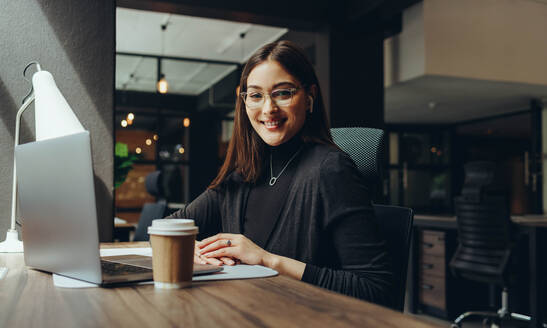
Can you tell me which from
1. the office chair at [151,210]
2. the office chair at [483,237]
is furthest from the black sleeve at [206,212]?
the office chair at [483,237]

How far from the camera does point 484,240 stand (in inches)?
137

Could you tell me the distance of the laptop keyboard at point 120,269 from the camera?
86 cm

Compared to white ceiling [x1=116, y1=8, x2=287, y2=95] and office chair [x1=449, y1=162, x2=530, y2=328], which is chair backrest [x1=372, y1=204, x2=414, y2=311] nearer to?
office chair [x1=449, y1=162, x2=530, y2=328]

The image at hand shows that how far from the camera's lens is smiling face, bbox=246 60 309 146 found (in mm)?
1344

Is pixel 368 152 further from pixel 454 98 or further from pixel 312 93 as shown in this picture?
pixel 454 98

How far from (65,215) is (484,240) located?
328 cm

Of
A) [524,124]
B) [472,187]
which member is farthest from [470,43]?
[524,124]

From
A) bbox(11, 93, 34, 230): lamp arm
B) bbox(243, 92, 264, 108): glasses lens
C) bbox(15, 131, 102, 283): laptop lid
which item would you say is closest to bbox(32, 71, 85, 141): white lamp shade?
bbox(15, 131, 102, 283): laptop lid

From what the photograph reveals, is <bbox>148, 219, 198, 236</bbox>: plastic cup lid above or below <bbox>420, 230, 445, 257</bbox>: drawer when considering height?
above

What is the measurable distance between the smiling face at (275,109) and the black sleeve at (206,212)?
0.26 metres

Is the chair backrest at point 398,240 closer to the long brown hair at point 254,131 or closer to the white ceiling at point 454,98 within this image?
the long brown hair at point 254,131

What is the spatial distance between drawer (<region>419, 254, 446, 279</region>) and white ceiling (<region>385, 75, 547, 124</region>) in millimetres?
2390

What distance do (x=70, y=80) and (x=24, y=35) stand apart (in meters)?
0.20

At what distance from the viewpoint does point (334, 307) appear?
0.64m
